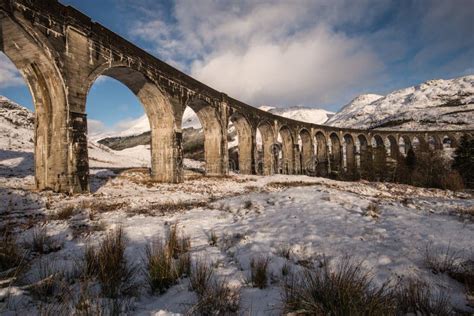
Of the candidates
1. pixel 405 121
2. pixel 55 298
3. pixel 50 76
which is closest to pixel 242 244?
pixel 55 298

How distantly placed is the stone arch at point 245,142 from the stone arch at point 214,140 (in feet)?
11.9

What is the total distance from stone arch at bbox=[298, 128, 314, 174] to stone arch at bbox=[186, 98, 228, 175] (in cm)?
1597

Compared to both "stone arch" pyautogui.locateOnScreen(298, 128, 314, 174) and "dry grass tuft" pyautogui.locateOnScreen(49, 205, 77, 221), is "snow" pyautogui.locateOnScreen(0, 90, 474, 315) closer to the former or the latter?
"dry grass tuft" pyautogui.locateOnScreen(49, 205, 77, 221)

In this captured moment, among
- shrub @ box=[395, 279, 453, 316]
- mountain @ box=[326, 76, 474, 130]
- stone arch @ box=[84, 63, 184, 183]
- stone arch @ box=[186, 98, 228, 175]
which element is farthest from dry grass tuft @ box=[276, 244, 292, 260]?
mountain @ box=[326, 76, 474, 130]

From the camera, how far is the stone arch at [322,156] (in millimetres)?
38438

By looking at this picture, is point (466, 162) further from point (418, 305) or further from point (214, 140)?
point (418, 305)

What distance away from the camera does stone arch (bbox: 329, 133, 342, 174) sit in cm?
4038

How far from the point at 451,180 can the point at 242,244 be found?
2435 centimetres

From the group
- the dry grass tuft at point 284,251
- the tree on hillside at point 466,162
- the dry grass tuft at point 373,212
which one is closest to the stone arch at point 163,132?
the dry grass tuft at point 373,212

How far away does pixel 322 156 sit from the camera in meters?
38.8

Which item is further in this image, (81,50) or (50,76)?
(81,50)

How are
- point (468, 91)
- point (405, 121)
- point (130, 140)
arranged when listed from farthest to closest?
point (468, 91)
point (405, 121)
point (130, 140)

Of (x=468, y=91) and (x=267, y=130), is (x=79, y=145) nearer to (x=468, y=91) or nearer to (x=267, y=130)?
(x=267, y=130)

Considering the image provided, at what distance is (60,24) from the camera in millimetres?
9750
